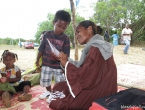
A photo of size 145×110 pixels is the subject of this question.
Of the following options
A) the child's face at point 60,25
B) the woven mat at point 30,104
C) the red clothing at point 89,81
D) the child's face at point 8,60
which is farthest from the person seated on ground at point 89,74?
the child's face at point 8,60

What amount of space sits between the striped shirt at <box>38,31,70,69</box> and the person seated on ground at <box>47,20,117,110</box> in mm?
605

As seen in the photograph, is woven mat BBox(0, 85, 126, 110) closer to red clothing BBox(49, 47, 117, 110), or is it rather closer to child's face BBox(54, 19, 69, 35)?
red clothing BBox(49, 47, 117, 110)

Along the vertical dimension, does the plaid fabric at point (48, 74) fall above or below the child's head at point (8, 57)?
below

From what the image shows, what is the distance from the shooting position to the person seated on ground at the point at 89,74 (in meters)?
1.49

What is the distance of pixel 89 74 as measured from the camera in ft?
4.86

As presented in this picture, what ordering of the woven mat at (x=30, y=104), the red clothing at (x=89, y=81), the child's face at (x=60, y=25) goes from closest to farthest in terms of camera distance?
the red clothing at (x=89, y=81), the woven mat at (x=30, y=104), the child's face at (x=60, y=25)

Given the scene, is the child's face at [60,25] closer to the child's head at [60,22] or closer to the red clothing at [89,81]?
the child's head at [60,22]

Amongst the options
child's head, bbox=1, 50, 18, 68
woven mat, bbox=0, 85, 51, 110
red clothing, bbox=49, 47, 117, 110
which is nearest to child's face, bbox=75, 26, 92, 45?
red clothing, bbox=49, 47, 117, 110

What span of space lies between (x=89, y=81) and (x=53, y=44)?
38.9 inches

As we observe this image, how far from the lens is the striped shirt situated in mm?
2293

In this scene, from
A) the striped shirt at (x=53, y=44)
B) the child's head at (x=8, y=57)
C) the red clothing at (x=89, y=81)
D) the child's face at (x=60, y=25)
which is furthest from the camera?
the child's head at (x=8, y=57)

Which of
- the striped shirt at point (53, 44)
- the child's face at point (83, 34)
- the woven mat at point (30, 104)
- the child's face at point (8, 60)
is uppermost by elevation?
the child's face at point (83, 34)

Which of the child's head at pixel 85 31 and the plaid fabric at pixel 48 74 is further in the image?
the plaid fabric at pixel 48 74

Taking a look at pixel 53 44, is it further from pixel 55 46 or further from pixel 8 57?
pixel 8 57
